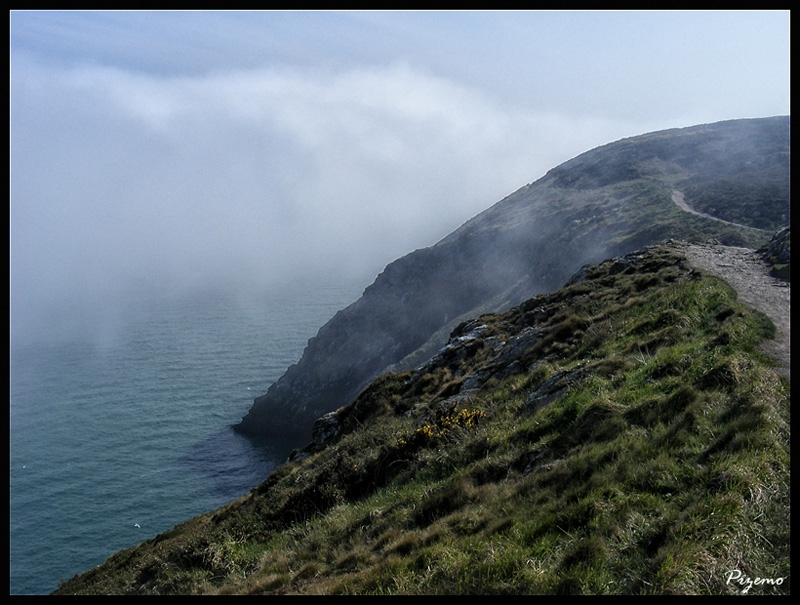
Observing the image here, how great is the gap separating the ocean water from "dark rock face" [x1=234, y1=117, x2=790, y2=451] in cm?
1038

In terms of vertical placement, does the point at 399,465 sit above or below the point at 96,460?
above

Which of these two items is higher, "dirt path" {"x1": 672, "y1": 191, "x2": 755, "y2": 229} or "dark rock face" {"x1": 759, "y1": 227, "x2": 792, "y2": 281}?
"dirt path" {"x1": 672, "y1": 191, "x2": 755, "y2": 229}

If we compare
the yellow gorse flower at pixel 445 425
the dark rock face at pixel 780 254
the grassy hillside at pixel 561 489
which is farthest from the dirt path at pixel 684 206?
the yellow gorse flower at pixel 445 425

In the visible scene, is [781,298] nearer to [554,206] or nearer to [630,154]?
[554,206]

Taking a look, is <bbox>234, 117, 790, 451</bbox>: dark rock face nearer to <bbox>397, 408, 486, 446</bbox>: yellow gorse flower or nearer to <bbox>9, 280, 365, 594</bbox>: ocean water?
<bbox>9, 280, 365, 594</bbox>: ocean water

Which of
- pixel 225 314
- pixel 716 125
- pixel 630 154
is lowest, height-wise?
pixel 225 314

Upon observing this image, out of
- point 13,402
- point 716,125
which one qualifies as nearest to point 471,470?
point 13,402

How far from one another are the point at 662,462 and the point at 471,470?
13.6 feet

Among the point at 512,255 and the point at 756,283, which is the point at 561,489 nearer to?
the point at 756,283

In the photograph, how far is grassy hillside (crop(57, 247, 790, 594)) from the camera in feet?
20.0

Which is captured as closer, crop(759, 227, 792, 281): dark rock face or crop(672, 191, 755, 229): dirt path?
crop(759, 227, 792, 281): dark rock face

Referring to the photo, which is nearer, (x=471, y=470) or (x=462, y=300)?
(x=471, y=470)

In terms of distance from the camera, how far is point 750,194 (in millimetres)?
73875

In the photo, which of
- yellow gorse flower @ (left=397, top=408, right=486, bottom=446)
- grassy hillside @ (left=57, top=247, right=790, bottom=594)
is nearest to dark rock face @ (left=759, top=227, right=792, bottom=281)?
grassy hillside @ (left=57, top=247, right=790, bottom=594)
